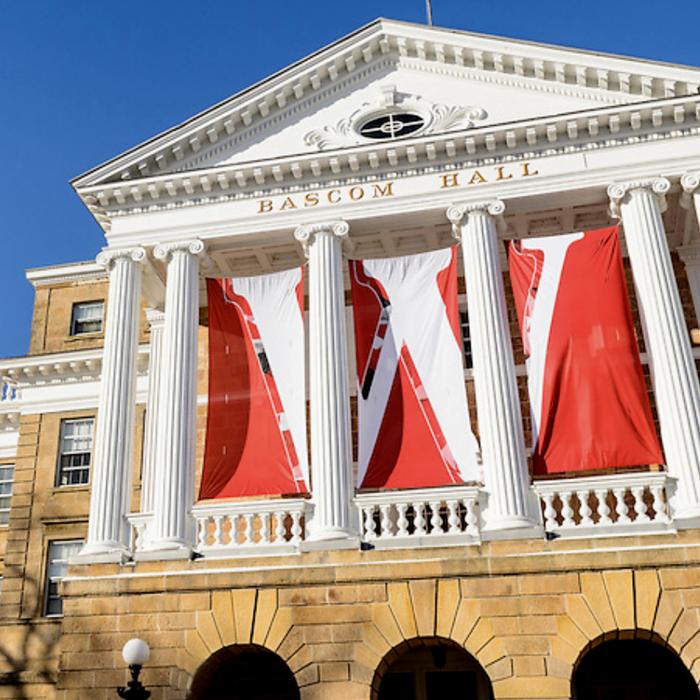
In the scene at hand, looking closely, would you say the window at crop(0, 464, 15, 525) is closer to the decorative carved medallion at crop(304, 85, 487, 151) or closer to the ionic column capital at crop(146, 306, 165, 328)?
the ionic column capital at crop(146, 306, 165, 328)

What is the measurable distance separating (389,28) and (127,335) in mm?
9678

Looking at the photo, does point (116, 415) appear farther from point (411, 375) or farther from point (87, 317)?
point (87, 317)

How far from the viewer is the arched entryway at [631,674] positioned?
1825cm

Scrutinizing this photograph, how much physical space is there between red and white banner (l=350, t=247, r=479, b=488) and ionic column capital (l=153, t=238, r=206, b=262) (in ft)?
12.1

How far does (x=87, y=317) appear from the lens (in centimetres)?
2828

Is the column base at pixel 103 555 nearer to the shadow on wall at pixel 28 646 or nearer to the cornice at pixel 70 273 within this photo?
the shadow on wall at pixel 28 646

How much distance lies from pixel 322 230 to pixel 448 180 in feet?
9.85

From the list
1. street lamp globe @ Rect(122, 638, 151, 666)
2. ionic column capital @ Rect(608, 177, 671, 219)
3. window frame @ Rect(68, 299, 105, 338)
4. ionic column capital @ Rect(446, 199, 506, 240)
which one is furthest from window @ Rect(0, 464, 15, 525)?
ionic column capital @ Rect(608, 177, 671, 219)

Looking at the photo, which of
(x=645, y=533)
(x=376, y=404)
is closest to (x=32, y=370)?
(x=376, y=404)

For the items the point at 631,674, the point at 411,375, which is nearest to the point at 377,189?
the point at 411,375

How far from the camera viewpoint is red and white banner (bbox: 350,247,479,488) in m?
17.0

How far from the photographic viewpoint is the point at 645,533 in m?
15.8

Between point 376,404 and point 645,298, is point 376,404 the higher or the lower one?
the lower one

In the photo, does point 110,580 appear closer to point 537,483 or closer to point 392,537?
point 392,537
